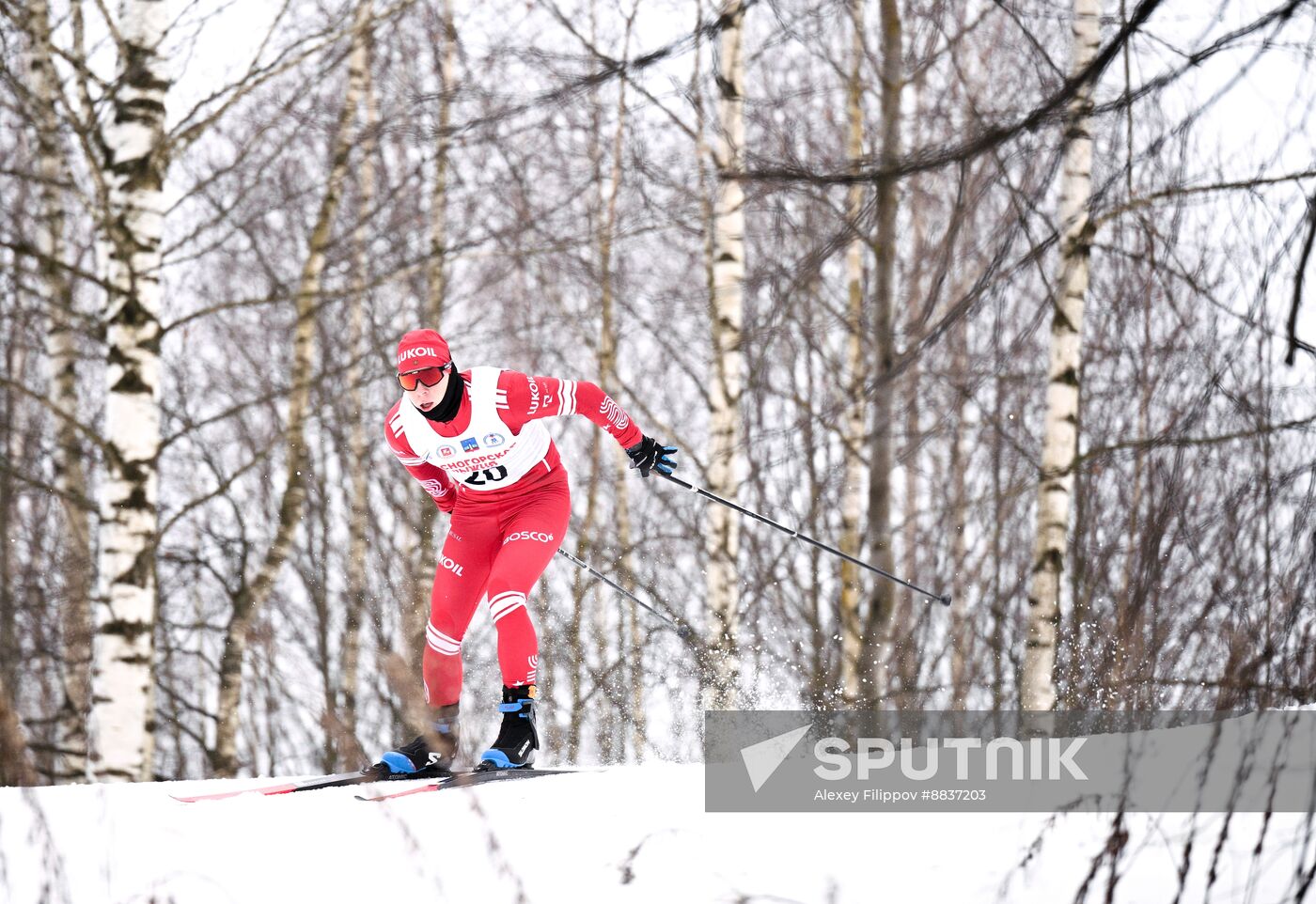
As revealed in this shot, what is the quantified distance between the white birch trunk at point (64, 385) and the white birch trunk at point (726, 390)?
4.25 metres

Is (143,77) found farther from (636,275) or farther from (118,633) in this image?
(636,275)

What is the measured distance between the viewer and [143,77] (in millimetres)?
6434

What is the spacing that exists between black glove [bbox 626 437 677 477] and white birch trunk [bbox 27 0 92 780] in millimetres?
4319

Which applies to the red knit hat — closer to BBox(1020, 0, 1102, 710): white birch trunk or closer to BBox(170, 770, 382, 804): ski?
BBox(170, 770, 382, 804): ski

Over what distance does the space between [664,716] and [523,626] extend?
1232cm

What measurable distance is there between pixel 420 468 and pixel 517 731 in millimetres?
1214

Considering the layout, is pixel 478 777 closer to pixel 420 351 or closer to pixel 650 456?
pixel 650 456

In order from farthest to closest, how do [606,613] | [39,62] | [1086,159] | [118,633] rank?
[606,613], [39,62], [1086,159], [118,633]

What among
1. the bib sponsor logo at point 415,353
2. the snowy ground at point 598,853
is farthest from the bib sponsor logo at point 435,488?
the snowy ground at point 598,853

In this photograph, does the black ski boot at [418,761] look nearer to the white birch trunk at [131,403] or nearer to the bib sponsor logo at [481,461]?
the bib sponsor logo at [481,461]

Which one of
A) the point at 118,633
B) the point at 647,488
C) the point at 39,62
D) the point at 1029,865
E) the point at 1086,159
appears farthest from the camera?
the point at 647,488

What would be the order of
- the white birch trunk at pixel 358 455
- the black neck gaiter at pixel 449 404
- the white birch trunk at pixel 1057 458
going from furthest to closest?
the white birch trunk at pixel 358 455 < the white birch trunk at pixel 1057 458 < the black neck gaiter at pixel 449 404

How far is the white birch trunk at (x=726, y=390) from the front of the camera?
25.3 feet

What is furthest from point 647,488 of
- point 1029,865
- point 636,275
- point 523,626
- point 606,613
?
point 1029,865
